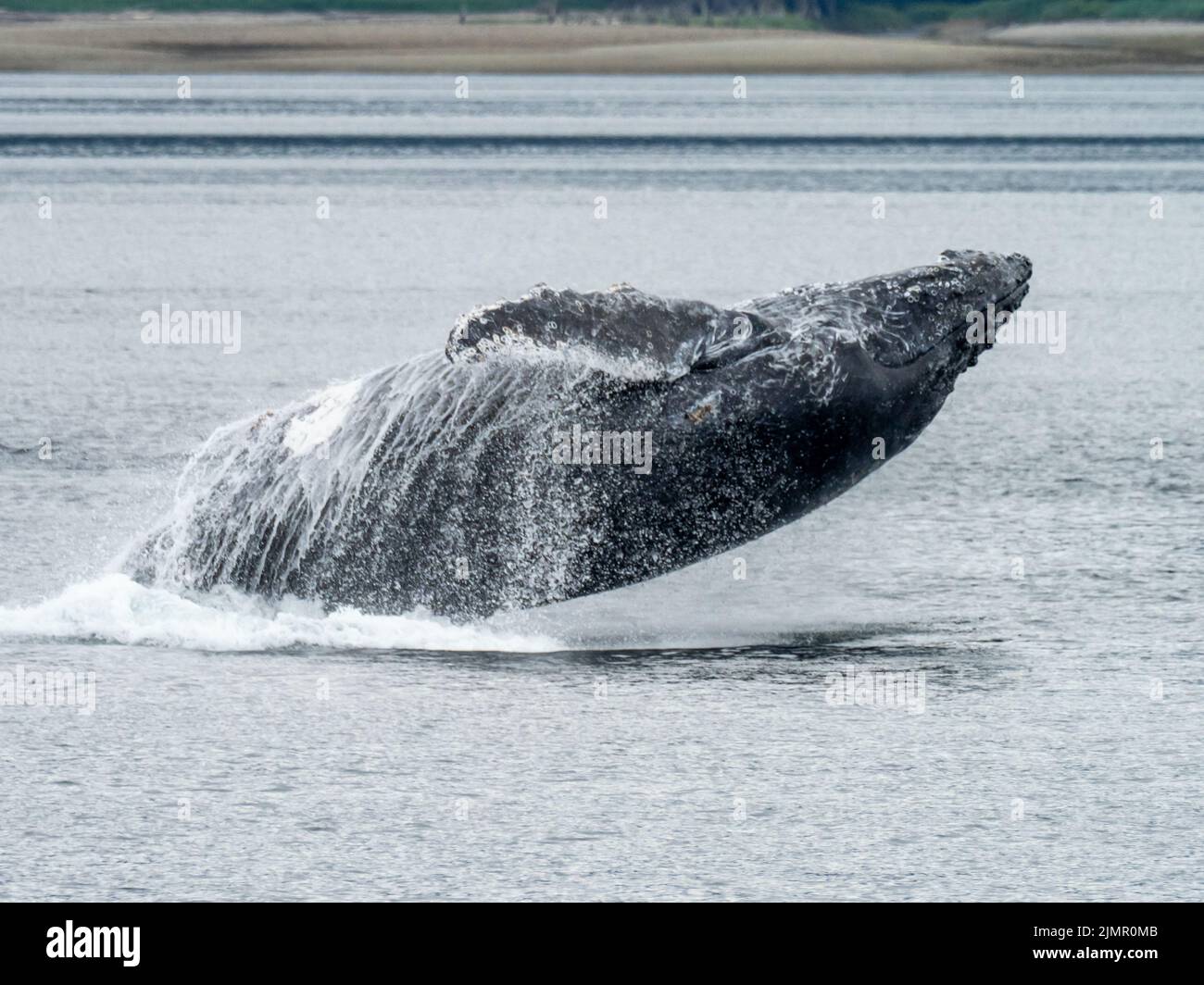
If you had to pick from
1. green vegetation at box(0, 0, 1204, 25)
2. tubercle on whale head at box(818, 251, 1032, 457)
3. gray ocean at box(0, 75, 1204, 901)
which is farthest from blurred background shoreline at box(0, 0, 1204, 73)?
tubercle on whale head at box(818, 251, 1032, 457)

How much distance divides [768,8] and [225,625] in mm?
161976

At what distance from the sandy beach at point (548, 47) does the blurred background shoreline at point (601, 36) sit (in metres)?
0.19

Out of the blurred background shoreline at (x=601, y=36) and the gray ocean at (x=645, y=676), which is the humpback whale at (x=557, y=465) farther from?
the blurred background shoreline at (x=601, y=36)

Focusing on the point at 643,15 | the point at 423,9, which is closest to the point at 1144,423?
the point at 643,15

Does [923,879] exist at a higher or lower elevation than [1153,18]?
lower

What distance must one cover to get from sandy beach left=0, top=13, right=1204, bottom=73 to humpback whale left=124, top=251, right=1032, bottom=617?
133 m

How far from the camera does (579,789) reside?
28.3 ft

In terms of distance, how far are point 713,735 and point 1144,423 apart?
27.2 feet

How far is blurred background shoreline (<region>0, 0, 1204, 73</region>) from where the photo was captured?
145 metres

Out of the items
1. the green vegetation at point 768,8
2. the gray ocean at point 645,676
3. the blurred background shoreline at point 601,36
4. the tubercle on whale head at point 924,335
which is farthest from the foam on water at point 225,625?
the green vegetation at point 768,8

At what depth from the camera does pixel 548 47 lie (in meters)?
158

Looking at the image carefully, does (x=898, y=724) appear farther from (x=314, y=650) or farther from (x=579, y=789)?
(x=314, y=650)

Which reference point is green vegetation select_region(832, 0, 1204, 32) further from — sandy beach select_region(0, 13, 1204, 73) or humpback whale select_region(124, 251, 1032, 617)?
humpback whale select_region(124, 251, 1032, 617)

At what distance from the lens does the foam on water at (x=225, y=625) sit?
10.7 meters
